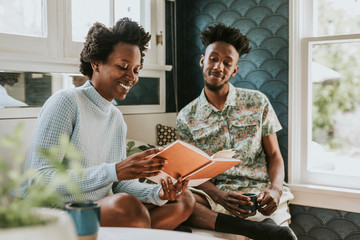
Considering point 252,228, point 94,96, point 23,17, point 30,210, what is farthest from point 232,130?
point 30,210

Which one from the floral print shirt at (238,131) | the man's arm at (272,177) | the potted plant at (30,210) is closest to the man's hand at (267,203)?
the man's arm at (272,177)

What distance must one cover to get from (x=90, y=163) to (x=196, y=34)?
169cm

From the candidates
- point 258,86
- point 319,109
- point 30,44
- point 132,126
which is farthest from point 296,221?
point 30,44

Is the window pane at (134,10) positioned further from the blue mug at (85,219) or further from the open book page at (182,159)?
the blue mug at (85,219)

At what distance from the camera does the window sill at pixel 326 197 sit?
2.35 meters

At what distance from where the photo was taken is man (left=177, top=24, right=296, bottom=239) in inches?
86.5

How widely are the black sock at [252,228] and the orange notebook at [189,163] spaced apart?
0.32m

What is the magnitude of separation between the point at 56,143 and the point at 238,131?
115 cm

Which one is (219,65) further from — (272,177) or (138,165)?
(138,165)

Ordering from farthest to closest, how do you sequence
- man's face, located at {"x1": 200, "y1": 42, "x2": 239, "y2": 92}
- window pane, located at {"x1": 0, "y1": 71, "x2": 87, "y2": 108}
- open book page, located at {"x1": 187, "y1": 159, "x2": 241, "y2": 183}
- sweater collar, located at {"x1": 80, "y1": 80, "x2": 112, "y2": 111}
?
man's face, located at {"x1": 200, "y1": 42, "x2": 239, "y2": 92}
window pane, located at {"x1": 0, "y1": 71, "x2": 87, "y2": 108}
sweater collar, located at {"x1": 80, "y1": 80, "x2": 112, "y2": 111}
open book page, located at {"x1": 187, "y1": 159, "x2": 241, "y2": 183}

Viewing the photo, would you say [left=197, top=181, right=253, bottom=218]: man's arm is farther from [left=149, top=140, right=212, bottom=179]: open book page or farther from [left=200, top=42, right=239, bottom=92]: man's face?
[left=200, top=42, right=239, bottom=92]: man's face

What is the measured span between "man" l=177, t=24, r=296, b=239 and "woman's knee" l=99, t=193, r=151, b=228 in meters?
0.63

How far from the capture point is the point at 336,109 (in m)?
2.51

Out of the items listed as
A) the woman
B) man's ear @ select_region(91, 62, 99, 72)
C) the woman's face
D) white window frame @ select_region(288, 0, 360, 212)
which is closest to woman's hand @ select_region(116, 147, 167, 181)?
the woman
